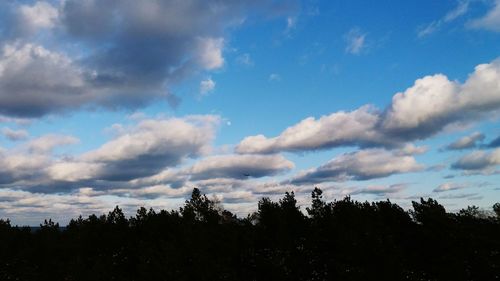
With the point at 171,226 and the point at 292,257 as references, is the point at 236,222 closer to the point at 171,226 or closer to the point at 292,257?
the point at 171,226

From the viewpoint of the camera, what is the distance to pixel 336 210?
21781mm

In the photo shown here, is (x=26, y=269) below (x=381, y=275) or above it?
above

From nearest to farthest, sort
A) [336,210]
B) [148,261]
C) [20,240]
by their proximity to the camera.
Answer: [148,261]
[336,210]
[20,240]

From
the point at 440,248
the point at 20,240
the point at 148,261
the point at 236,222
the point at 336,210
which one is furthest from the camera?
the point at 20,240

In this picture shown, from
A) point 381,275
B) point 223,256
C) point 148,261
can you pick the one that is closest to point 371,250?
point 381,275

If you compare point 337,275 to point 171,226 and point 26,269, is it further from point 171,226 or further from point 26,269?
point 26,269

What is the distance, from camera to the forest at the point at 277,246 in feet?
59.1

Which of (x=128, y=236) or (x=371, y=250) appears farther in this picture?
(x=128, y=236)

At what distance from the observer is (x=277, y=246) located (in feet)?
64.7

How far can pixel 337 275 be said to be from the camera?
18.4 meters

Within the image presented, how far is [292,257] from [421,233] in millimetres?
6263

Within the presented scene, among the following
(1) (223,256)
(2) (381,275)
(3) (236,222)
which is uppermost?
(3) (236,222)

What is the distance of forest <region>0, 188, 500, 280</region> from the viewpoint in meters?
18.0

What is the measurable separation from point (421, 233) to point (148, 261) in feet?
41.1
